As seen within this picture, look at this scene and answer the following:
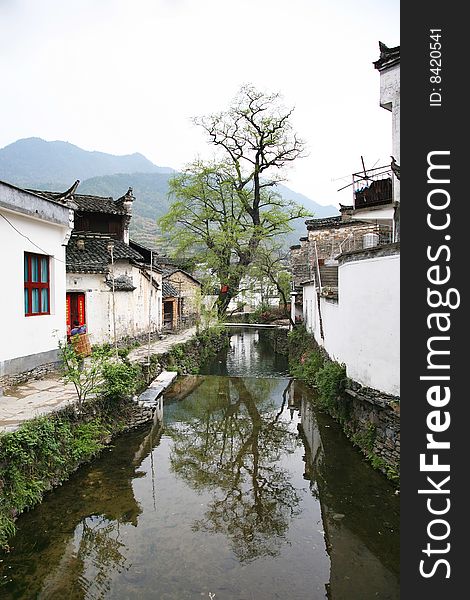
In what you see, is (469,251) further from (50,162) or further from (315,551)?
(50,162)

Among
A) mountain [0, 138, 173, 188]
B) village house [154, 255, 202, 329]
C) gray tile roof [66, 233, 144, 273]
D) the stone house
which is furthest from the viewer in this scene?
mountain [0, 138, 173, 188]

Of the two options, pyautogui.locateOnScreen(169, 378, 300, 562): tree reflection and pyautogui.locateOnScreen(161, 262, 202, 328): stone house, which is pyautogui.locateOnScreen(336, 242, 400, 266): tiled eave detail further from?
pyautogui.locateOnScreen(161, 262, 202, 328): stone house

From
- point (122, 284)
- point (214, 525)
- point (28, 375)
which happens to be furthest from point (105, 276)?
point (214, 525)

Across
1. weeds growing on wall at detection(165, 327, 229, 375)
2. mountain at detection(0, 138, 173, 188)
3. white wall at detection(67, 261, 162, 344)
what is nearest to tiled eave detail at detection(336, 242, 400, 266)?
white wall at detection(67, 261, 162, 344)

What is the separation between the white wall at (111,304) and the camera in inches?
652

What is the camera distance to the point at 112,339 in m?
17.2

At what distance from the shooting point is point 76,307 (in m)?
16.4

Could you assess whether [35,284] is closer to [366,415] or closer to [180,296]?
[366,415]

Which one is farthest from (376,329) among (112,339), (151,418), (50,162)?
(50,162)

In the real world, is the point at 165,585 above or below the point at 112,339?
below

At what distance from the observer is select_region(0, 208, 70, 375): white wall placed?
1026 centimetres

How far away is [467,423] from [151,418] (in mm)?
9300

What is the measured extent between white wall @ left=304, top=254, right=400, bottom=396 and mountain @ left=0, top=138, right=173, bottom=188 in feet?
395

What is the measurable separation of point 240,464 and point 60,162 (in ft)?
487
